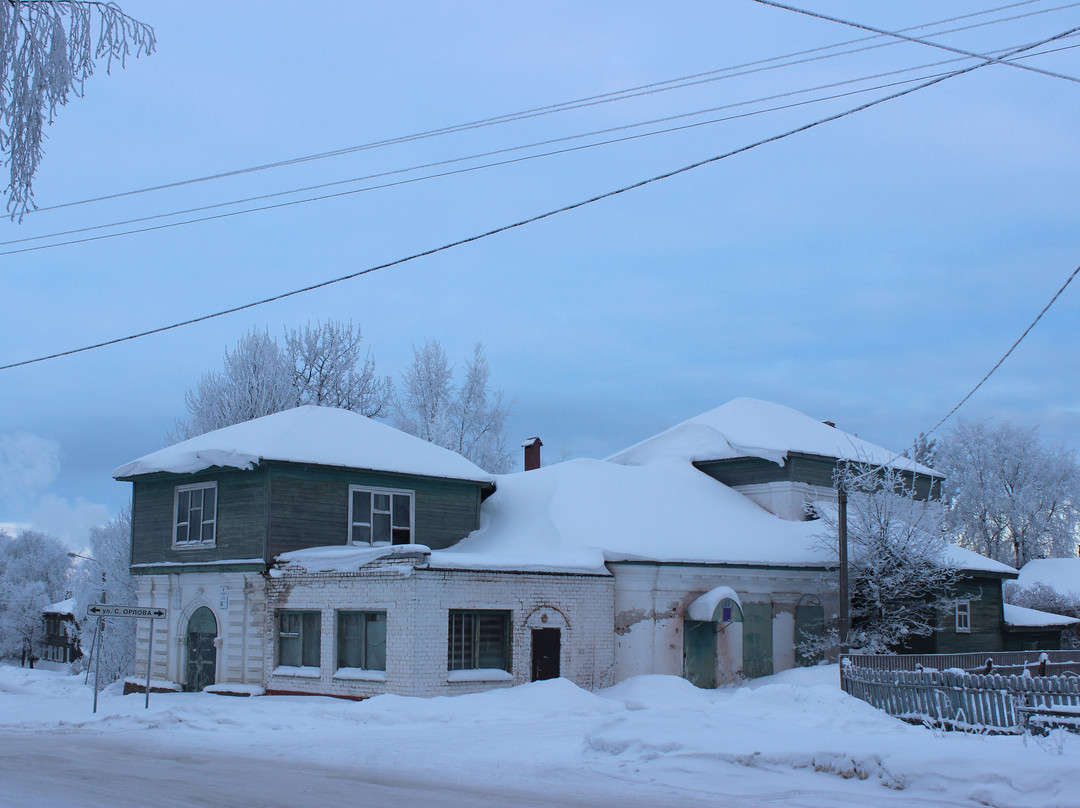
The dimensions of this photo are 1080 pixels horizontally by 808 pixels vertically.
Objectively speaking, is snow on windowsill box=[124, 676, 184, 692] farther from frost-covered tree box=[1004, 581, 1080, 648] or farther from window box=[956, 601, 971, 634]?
frost-covered tree box=[1004, 581, 1080, 648]

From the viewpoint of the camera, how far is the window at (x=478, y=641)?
24062 millimetres

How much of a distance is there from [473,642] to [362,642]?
264 centimetres

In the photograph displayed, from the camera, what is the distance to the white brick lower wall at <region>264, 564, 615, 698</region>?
23.1 metres

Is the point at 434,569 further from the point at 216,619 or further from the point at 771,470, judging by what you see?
the point at 771,470

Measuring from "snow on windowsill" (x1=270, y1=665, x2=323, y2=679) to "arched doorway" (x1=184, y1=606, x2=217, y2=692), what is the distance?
2641mm

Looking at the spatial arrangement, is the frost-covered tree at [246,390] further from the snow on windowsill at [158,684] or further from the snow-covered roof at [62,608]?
the snow-covered roof at [62,608]

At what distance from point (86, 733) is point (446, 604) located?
26.8 ft

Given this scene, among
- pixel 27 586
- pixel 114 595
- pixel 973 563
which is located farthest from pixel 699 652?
pixel 27 586

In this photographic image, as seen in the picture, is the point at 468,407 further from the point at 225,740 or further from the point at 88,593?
the point at 225,740

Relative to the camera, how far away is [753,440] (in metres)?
35.9

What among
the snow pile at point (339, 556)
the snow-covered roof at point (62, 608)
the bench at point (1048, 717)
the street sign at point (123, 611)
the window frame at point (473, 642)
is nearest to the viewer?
the bench at point (1048, 717)

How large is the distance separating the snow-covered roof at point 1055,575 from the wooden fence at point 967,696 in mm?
34373

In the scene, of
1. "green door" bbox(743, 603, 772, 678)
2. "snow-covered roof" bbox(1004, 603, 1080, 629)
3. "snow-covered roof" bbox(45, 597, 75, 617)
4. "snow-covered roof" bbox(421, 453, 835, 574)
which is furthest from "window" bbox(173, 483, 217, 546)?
"snow-covered roof" bbox(45, 597, 75, 617)

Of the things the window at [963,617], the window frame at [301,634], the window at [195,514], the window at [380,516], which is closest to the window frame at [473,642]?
the window frame at [301,634]
